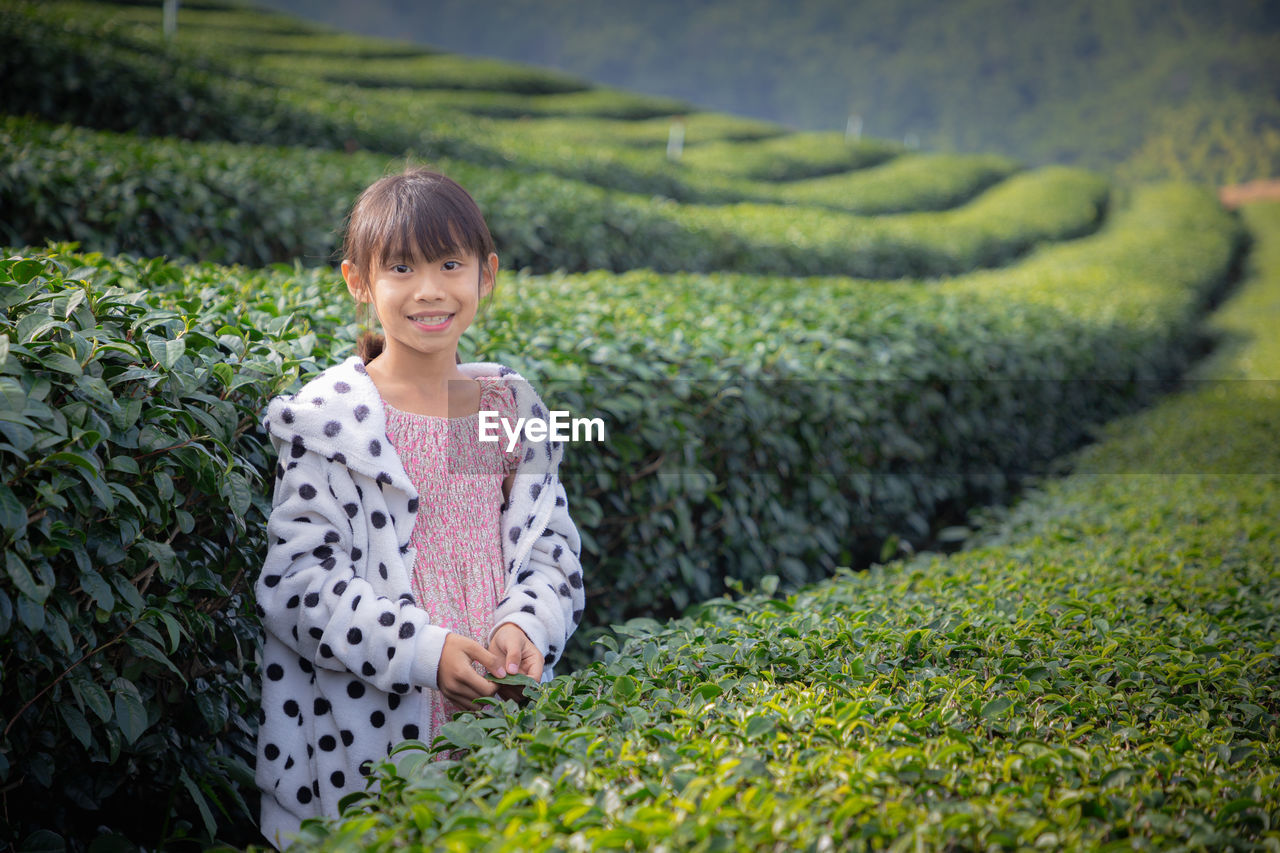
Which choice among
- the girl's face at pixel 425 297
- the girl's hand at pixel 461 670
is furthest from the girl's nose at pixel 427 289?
the girl's hand at pixel 461 670

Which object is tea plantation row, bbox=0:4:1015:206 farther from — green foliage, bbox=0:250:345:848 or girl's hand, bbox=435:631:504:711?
girl's hand, bbox=435:631:504:711

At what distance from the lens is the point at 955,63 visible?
61969mm

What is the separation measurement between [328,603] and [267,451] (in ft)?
1.50

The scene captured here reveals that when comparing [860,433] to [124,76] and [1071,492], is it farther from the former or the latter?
[124,76]

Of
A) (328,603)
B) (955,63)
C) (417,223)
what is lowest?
(328,603)

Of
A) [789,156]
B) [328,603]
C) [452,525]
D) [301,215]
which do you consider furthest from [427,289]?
[789,156]

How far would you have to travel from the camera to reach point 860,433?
384 centimetres

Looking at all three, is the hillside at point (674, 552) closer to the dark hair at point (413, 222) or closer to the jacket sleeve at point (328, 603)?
the jacket sleeve at point (328, 603)

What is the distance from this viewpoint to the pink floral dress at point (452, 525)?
5.45 feet

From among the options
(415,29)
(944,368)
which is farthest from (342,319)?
(415,29)

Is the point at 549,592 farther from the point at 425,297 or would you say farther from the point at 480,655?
the point at 425,297

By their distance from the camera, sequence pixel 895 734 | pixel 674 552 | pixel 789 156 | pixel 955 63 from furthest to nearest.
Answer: pixel 955 63 < pixel 789 156 < pixel 674 552 < pixel 895 734

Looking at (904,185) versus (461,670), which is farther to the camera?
(904,185)

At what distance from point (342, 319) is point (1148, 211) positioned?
23.4m
